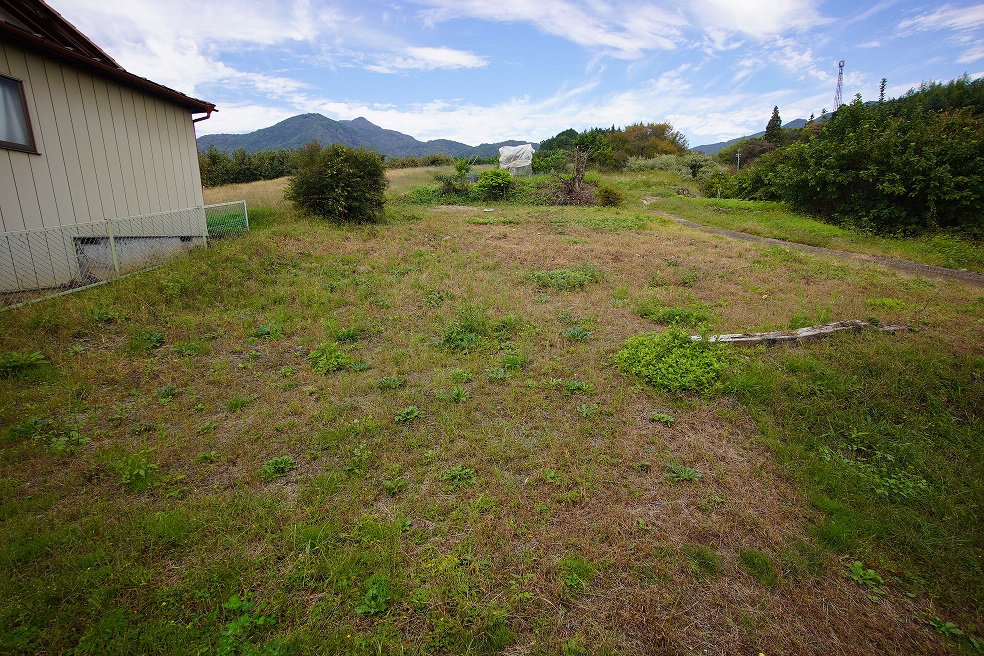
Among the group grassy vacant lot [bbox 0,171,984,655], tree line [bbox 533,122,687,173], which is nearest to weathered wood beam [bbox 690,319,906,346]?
grassy vacant lot [bbox 0,171,984,655]

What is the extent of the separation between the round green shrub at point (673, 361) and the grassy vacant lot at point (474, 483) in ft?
0.39

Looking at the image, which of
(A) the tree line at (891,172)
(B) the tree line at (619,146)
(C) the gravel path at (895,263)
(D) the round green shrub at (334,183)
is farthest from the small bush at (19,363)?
(B) the tree line at (619,146)

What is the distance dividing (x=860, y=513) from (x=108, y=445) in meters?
5.62

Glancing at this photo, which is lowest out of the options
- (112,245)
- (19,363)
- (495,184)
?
(19,363)

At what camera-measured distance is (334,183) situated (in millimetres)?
12539

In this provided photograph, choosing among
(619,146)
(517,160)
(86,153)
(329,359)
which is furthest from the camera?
(619,146)

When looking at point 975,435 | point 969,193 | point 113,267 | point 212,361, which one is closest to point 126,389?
point 212,361

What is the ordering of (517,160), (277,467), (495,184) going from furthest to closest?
1. (517,160)
2. (495,184)
3. (277,467)

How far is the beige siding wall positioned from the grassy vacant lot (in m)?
1.88

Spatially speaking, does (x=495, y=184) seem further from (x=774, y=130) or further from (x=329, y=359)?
(x=774, y=130)

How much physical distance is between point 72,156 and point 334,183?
589cm

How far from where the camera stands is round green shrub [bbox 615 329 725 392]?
15.2 ft

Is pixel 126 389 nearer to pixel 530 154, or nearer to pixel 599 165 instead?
pixel 530 154

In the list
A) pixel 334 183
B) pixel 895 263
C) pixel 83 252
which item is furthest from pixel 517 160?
pixel 83 252
